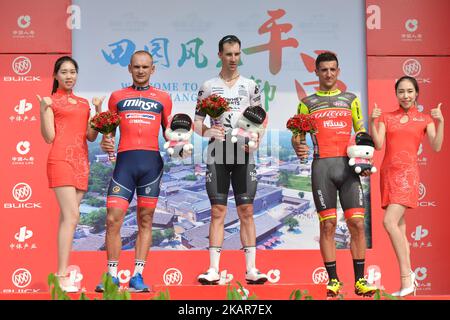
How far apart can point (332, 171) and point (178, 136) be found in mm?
1228

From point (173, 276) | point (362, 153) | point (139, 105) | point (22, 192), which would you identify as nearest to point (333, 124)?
point (362, 153)

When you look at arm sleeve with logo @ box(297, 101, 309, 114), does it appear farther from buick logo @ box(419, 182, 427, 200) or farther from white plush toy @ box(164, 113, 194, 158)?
buick logo @ box(419, 182, 427, 200)

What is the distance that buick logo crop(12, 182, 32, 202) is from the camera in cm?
785

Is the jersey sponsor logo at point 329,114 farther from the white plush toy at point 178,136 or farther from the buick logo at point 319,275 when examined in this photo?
A: the buick logo at point 319,275

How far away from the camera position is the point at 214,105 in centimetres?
603

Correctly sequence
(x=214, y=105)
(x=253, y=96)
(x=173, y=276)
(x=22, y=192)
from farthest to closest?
(x=22, y=192) < (x=173, y=276) < (x=253, y=96) < (x=214, y=105)

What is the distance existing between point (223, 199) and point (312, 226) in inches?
75.6

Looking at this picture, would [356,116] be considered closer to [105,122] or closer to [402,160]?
[402,160]

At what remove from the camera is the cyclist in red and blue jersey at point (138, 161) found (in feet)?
20.0

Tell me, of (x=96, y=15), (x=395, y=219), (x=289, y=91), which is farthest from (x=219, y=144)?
(x=96, y=15)

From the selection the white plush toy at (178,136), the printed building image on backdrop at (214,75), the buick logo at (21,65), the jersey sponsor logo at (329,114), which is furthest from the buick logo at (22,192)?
the jersey sponsor logo at (329,114)

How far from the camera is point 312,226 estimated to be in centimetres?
791
